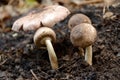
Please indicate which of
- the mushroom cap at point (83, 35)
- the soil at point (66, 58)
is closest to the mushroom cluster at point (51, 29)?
the mushroom cap at point (83, 35)

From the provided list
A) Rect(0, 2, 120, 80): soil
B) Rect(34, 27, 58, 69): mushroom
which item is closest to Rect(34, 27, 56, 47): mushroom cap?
Rect(34, 27, 58, 69): mushroom

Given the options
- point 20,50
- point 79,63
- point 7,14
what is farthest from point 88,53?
point 7,14

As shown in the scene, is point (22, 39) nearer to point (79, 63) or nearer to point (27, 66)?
point (27, 66)

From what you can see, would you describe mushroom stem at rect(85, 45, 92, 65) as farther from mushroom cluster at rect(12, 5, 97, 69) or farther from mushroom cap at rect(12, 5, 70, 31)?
mushroom cap at rect(12, 5, 70, 31)

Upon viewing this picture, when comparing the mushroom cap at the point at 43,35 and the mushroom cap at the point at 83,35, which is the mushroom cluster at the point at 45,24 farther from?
the mushroom cap at the point at 83,35

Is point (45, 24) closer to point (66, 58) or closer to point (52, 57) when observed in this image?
point (52, 57)

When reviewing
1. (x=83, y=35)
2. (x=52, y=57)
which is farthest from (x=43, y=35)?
(x=83, y=35)
